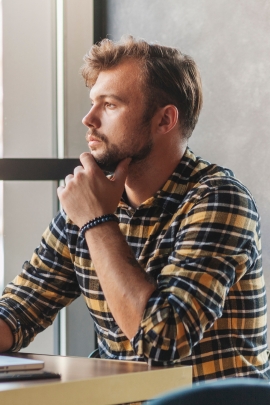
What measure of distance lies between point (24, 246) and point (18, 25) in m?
0.96

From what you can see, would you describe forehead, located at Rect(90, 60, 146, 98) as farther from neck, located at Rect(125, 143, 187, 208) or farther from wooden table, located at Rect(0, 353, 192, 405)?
wooden table, located at Rect(0, 353, 192, 405)

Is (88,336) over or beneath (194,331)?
beneath

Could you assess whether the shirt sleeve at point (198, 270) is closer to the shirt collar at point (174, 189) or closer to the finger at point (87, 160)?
the shirt collar at point (174, 189)

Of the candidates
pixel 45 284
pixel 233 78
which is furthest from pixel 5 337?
pixel 233 78

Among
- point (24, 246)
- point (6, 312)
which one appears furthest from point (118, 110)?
point (24, 246)

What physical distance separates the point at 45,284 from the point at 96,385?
80 cm

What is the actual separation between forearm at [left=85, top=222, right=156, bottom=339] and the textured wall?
810 millimetres

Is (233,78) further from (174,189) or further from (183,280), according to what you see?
(183,280)

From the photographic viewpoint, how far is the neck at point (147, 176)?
189cm

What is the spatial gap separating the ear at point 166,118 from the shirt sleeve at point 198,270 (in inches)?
13.9

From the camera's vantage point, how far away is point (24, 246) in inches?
117

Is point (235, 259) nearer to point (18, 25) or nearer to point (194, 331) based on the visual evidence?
point (194, 331)

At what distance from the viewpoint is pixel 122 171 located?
6.12 ft

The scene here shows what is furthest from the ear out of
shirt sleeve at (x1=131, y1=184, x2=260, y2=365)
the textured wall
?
the textured wall
